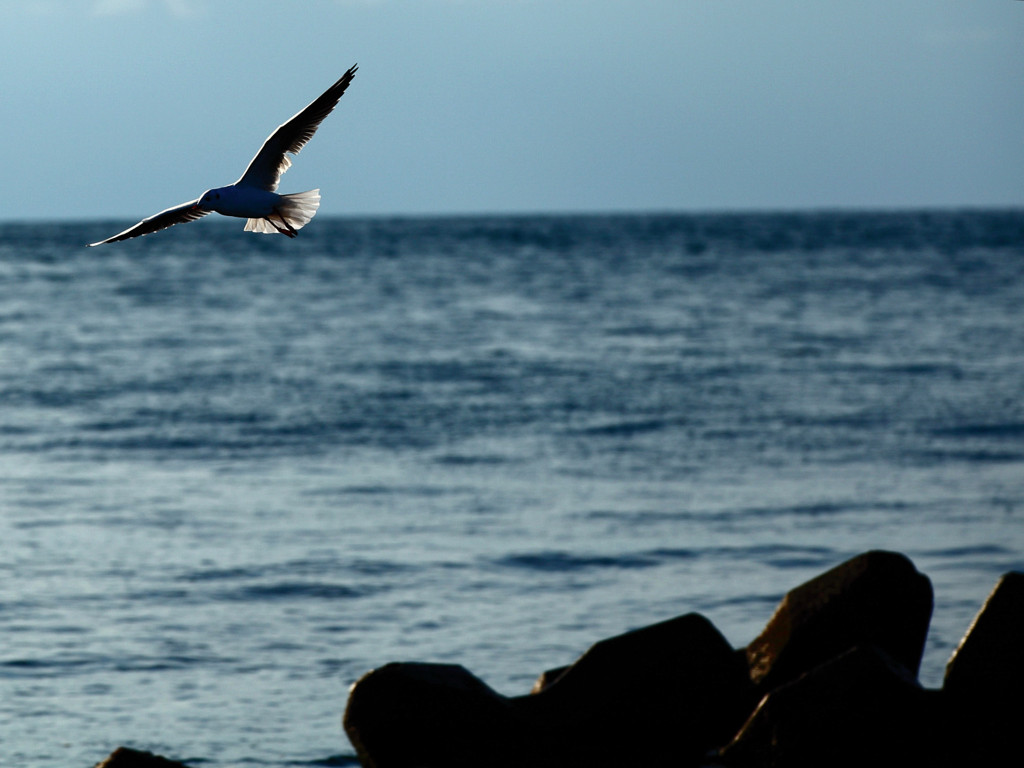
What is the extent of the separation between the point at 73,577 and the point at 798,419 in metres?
11.4

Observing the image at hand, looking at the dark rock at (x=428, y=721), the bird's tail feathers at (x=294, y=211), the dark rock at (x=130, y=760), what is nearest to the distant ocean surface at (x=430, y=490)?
the dark rock at (x=428, y=721)

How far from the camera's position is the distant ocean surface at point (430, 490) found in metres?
9.46

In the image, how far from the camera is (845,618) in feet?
26.4

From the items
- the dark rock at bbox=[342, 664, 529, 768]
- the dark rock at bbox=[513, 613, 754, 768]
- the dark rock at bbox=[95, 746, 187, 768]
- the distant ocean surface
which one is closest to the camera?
the dark rock at bbox=[95, 746, 187, 768]

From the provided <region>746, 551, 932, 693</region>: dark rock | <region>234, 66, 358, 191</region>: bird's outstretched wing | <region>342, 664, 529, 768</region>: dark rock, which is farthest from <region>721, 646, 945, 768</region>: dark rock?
<region>234, 66, 358, 191</region>: bird's outstretched wing

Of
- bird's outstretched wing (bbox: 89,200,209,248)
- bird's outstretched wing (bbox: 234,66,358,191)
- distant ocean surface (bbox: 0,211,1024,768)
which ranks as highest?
bird's outstretched wing (bbox: 234,66,358,191)

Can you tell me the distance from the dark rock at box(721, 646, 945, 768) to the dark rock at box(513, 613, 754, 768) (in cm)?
55

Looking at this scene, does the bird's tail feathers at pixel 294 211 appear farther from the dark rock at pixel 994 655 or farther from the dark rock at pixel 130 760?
the dark rock at pixel 994 655

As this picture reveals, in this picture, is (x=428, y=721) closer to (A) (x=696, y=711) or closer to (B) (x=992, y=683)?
(A) (x=696, y=711)

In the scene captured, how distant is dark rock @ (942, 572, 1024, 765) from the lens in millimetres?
7023

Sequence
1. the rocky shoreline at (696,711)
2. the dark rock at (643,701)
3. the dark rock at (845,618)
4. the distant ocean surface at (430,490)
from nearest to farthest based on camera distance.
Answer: the rocky shoreline at (696,711) → the dark rock at (643,701) → the dark rock at (845,618) → the distant ocean surface at (430,490)

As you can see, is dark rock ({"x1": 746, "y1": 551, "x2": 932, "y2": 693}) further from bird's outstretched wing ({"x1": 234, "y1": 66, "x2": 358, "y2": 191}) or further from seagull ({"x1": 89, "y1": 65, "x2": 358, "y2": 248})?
bird's outstretched wing ({"x1": 234, "y1": 66, "x2": 358, "y2": 191})

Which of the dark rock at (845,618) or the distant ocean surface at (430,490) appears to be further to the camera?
the distant ocean surface at (430,490)

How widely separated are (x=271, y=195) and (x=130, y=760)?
111 inches
